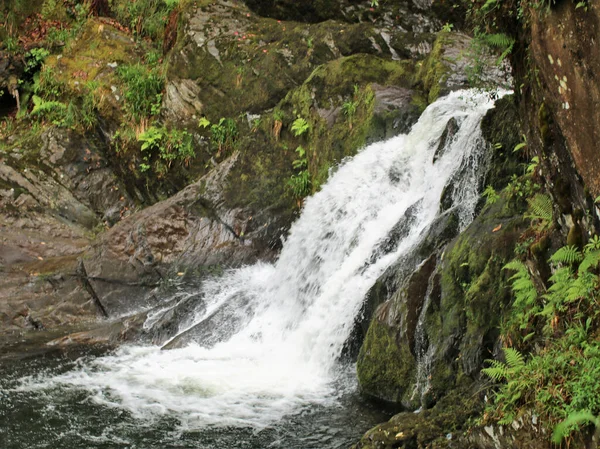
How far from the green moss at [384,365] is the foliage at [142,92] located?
370 inches

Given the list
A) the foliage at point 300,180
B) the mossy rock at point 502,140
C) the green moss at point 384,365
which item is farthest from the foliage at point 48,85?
the green moss at point 384,365

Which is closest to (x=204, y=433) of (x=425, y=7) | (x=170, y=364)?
(x=170, y=364)

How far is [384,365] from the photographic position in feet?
24.4

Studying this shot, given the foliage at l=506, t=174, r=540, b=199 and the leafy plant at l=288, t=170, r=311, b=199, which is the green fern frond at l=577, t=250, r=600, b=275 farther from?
the leafy plant at l=288, t=170, r=311, b=199

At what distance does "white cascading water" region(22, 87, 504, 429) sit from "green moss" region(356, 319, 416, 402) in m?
0.45

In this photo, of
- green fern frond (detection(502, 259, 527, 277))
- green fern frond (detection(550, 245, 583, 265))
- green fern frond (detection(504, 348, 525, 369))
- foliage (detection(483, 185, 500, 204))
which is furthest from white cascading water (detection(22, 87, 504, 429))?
green fern frond (detection(550, 245, 583, 265))

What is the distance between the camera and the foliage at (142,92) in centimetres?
1539

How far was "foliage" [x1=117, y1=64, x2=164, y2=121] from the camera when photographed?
606 inches

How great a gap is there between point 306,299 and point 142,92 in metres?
7.73

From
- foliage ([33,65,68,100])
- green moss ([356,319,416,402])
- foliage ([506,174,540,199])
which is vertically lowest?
green moss ([356,319,416,402])

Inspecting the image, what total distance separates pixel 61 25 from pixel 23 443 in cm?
1371

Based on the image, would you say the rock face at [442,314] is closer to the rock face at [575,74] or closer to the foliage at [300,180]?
the rock face at [575,74]

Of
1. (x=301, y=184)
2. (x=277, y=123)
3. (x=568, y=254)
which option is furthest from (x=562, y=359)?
(x=277, y=123)

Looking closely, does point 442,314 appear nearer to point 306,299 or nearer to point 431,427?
point 431,427
